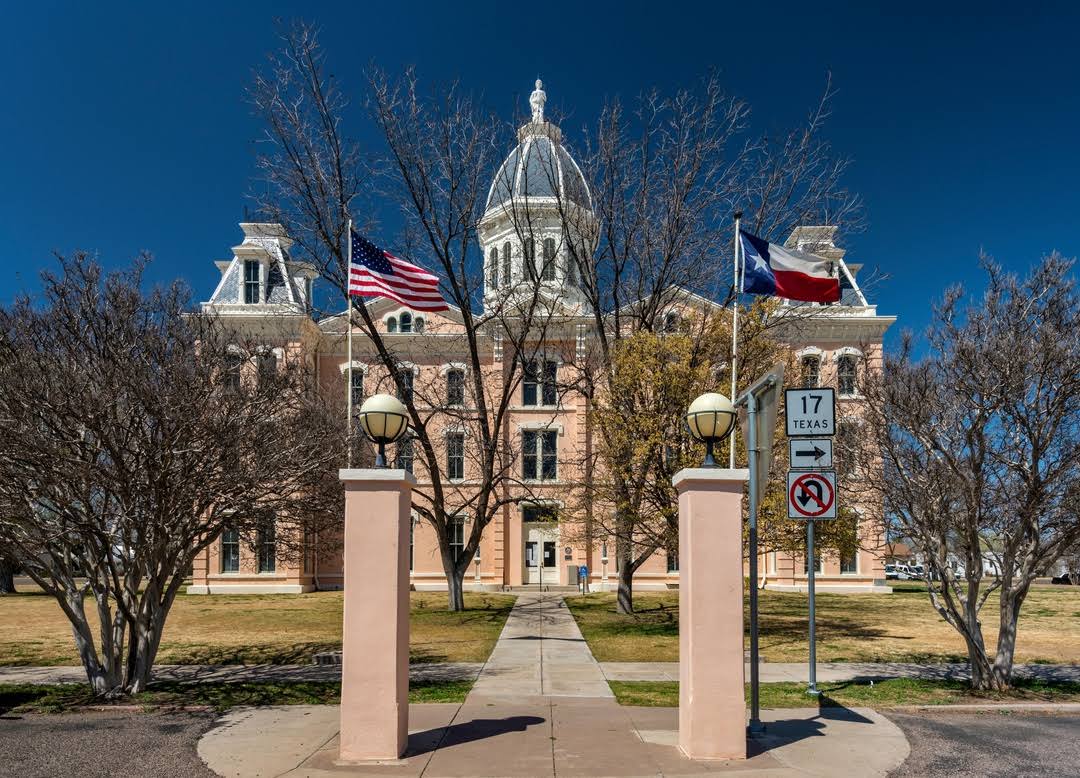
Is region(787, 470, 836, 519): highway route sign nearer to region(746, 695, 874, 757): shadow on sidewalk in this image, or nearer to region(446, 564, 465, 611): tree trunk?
region(746, 695, 874, 757): shadow on sidewalk

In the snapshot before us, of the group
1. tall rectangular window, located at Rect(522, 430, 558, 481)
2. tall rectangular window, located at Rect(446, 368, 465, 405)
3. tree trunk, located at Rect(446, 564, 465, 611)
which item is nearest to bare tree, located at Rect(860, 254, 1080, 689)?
tree trunk, located at Rect(446, 564, 465, 611)

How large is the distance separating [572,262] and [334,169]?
8.91 metres

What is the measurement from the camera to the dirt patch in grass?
1560 centimetres

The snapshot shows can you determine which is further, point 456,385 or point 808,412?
point 456,385

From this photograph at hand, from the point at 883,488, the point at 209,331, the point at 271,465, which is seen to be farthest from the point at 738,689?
the point at 209,331

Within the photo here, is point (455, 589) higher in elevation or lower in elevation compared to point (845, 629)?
higher

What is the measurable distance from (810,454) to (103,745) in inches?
333

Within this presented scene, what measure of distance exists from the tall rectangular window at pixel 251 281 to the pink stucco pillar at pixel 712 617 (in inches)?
1131

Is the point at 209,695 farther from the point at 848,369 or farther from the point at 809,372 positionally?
the point at 809,372

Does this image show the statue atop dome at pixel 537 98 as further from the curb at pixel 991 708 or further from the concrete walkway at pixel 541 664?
the curb at pixel 991 708

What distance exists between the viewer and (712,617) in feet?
25.5

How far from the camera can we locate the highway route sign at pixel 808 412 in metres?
9.88

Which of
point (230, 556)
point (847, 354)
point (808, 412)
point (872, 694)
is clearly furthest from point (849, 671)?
point (230, 556)

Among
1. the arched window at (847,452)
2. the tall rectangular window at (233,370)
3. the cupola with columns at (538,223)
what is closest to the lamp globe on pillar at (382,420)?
the tall rectangular window at (233,370)
